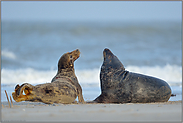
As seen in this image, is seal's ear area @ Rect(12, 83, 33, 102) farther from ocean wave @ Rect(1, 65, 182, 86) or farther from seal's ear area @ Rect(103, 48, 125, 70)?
ocean wave @ Rect(1, 65, 182, 86)

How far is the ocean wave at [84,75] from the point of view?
47.0 feet

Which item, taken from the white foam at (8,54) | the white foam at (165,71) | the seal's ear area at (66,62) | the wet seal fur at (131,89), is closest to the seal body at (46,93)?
the wet seal fur at (131,89)

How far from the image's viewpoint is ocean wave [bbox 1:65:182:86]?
14336 mm

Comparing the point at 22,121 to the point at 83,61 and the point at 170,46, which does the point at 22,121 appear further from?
the point at 170,46

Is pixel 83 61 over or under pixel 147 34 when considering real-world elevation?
under

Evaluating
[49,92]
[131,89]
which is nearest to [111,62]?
[131,89]

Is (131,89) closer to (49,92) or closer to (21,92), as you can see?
(49,92)

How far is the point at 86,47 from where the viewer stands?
2016 centimetres

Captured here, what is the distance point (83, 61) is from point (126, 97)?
11.7 m

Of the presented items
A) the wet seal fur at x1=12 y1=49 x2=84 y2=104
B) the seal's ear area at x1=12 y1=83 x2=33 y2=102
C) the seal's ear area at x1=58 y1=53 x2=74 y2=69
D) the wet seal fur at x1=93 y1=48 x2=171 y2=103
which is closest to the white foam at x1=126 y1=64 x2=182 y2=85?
the wet seal fur at x1=93 y1=48 x2=171 y2=103

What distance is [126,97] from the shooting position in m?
6.16

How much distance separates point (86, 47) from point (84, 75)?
202 inches

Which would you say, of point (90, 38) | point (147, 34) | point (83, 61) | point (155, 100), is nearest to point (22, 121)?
point (155, 100)

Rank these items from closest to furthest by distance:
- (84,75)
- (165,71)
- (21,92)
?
(21,92), (84,75), (165,71)
